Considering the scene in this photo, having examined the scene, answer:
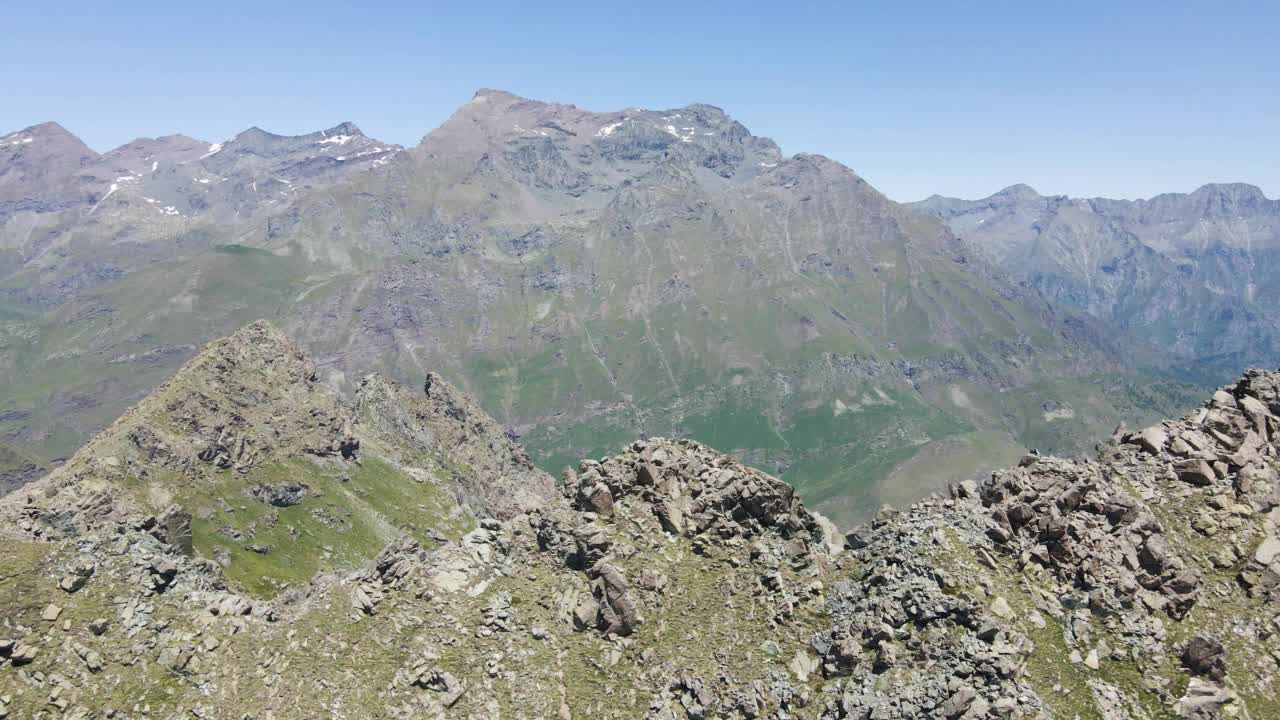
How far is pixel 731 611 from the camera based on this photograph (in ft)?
186

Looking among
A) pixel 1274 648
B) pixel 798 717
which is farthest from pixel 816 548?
pixel 1274 648

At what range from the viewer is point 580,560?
60.8 m

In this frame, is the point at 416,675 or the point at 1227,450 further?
the point at 1227,450

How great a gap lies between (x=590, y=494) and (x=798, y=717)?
2331cm

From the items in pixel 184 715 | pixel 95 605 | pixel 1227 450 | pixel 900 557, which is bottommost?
pixel 184 715

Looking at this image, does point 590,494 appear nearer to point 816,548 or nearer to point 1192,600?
point 816,548

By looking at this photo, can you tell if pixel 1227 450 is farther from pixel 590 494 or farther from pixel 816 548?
pixel 590 494

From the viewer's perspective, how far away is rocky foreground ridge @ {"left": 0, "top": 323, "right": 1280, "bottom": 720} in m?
49.3

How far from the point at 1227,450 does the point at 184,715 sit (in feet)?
248

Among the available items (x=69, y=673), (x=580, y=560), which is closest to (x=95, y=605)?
(x=69, y=673)

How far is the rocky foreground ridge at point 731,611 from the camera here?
49.3 metres

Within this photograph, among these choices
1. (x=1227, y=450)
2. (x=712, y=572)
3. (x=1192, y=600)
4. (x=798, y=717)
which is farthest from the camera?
(x=1227, y=450)

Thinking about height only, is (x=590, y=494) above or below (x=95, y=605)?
above

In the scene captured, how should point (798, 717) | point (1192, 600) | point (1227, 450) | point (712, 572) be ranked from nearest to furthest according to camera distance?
point (798, 717) < point (1192, 600) < point (712, 572) < point (1227, 450)
